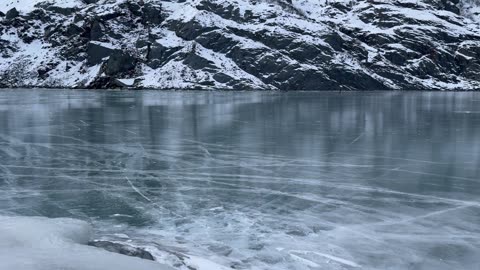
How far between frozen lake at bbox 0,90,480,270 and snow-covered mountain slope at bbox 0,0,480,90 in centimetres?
9557

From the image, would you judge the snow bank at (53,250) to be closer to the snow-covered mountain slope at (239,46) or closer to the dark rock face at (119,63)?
the snow-covered mountain slope at (239,46)

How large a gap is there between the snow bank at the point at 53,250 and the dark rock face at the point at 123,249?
217 mm

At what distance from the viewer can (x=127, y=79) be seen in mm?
121000

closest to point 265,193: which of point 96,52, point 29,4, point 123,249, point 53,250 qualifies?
point 123,249

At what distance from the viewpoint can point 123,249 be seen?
23.0 feet

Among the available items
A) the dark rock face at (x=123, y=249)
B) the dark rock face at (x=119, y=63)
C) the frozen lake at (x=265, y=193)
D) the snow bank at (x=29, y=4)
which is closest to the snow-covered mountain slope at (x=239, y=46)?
the dark rock face at (x=119, y=63)

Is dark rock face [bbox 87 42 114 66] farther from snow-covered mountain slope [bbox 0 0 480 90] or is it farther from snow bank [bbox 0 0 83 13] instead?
snow bank [bbox 0 0 83 13]

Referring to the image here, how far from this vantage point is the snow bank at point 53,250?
5.95m

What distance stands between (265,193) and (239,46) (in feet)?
412

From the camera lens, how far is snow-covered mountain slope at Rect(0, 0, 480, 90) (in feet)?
409

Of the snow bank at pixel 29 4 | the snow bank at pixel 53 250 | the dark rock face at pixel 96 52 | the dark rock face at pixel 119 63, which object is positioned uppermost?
the snow bank at pixel 29 4

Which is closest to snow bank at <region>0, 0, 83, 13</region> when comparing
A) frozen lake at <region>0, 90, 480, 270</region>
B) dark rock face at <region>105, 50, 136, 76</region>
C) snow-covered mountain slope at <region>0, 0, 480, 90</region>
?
snow-covered mountain slope at <region>0, 0, 480, 90</region>

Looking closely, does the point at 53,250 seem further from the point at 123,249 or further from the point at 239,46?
the point at 239,46

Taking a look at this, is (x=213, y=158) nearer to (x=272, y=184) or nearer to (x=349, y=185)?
(x=272, y=184)
